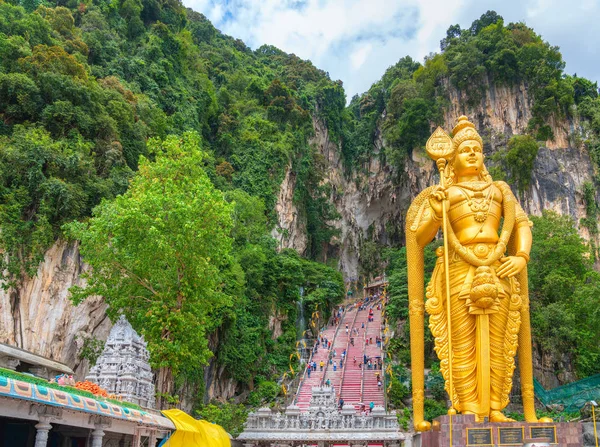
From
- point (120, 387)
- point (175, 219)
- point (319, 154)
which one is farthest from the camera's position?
point (319, 154)

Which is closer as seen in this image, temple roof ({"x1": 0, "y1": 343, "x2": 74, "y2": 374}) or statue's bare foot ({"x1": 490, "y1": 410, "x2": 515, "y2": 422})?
statue's bare foot ({"x1": 490, "y1": 410, "x2": 515, "y2": 422})

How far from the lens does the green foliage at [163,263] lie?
35.3 feet

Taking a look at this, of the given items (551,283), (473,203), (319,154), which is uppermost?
(319,154)

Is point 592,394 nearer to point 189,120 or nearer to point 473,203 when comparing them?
point 473,203

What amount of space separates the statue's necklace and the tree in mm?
5480

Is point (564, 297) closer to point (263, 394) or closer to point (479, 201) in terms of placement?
point (263, 394)

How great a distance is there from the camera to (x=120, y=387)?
379 inches

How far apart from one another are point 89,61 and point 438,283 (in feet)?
66.2

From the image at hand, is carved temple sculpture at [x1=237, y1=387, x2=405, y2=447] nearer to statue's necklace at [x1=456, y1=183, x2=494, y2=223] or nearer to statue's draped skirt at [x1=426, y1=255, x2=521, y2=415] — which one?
statue's draped skirt at [x1=426, y1=255, x2=521, y2=415]

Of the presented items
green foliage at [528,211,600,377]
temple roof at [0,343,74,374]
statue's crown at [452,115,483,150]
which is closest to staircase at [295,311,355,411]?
green foliage at [528,211,600,377]

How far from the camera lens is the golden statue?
7133 mm

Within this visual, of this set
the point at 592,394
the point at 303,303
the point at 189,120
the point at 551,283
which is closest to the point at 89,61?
the point at 189,120

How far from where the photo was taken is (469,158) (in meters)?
8.03

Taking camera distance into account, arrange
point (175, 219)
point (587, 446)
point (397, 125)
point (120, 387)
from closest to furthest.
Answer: point (587, 446) → point (120, 387) → point (175, 219) → point (397, 125)
